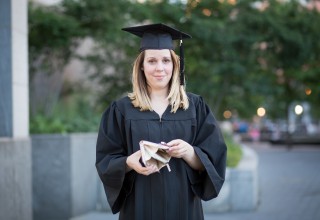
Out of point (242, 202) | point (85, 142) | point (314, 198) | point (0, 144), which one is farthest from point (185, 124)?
point (314, 198)

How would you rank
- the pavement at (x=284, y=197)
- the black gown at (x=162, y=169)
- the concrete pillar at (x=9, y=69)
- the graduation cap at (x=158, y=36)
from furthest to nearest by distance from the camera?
the pavement at (x=284, y=197) → the concrete pillar at (x=9, y=69) → the graduation cap at (x=158, y=36) → the black gown at (x=162, y=169)

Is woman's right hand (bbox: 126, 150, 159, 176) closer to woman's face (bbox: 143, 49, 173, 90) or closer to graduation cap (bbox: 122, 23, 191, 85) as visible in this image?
woman's face (bbox: 143, 49, 173, 90)

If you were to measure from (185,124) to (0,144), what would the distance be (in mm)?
2564

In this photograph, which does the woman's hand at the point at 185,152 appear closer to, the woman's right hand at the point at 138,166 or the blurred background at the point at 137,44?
the woman's right hand at the point at 138,166

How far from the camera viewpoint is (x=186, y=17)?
15.5 m

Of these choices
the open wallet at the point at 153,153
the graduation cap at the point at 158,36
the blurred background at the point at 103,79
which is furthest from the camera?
the blurred background at the point at 103,79

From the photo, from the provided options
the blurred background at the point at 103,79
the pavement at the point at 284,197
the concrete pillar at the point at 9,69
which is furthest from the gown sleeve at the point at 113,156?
the pavement at the point at 284,197

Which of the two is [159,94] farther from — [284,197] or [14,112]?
[284,197]

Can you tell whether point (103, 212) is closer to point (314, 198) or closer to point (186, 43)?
point (314, 198)

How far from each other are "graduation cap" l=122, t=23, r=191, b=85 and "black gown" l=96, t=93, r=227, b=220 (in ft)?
1.14

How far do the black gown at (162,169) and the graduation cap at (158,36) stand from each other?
0.35 meters

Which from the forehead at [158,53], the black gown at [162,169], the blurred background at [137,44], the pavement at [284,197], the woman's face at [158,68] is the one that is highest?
the blurred background at [137,44]

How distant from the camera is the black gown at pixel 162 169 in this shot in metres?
3.46

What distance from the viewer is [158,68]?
3496 millimetres
